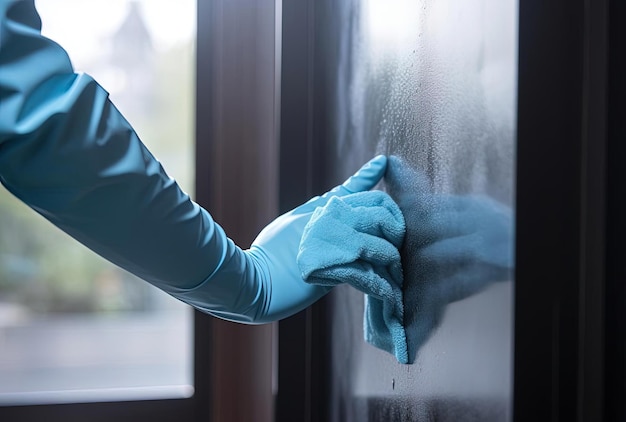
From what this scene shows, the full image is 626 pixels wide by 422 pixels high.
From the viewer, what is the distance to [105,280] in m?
1.42

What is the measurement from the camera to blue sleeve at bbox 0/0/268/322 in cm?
55

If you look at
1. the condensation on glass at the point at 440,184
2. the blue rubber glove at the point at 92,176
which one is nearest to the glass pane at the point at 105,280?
the condensation on glass at the point at 440,184

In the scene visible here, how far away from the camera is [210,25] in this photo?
139 centimetres

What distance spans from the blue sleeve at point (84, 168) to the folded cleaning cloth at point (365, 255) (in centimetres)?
11

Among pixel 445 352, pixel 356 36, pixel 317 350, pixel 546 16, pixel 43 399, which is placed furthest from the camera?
pixel 43 399

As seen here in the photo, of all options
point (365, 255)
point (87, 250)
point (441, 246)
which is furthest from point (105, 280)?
point (441, 246)

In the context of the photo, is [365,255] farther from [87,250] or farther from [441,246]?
[87,250]

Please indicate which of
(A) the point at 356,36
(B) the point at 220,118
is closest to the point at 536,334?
(A) the point at 356,36

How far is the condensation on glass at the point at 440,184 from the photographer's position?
1.48 ft

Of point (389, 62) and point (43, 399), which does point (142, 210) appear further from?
point (43, 399)

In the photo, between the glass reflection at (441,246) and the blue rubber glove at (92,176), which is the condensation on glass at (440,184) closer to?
the glass reflection at (441,246)

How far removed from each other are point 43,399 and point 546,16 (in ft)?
4.03

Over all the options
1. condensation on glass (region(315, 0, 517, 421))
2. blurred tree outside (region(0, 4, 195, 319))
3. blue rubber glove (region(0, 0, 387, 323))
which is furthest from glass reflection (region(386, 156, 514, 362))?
blurred tree outside (region(0, 4, 195, 319))

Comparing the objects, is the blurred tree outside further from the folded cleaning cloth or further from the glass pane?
the folded cleaning cloth
